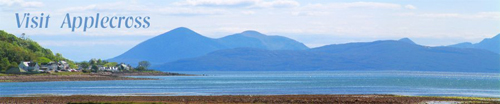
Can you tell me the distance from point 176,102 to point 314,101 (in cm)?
1256

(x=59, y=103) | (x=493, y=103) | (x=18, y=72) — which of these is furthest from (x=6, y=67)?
(x=493, y=103)

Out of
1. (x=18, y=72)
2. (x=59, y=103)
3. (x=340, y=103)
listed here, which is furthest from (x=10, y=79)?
(x=340, y=103)

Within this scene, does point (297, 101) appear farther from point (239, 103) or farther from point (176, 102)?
point (176, 102)

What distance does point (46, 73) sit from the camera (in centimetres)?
18712

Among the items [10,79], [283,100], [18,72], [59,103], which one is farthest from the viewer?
[18,72]

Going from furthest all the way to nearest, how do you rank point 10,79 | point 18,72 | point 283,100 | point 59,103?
1. point 18,72
2. point 10,79
3. point 283,100
4. point 59,103

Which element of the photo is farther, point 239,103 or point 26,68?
point 26,68

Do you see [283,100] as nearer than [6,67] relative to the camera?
Yes

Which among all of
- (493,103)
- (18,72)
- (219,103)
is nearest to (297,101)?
(219,103)

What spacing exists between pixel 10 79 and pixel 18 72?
2995 cm

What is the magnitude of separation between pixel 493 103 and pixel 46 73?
14147 cm

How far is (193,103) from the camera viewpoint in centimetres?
6425

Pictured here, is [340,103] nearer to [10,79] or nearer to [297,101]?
[297,101]

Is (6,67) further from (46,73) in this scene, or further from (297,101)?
(297,101)
